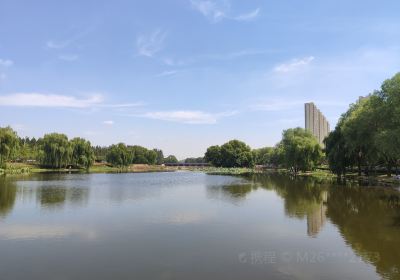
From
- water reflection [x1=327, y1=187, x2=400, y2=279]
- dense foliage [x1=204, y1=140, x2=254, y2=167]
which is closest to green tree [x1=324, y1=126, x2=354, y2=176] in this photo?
water reflection [x1=327, y1=187, x2=400, y2=279]

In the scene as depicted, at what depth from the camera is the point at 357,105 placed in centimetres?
6053

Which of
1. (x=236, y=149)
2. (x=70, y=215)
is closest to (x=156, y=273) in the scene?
(x=70, y=215)

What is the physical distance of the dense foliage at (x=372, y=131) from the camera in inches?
1524

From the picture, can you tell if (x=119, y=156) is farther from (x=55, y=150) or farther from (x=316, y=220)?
(x=316, y=220)

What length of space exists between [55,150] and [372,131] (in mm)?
70673

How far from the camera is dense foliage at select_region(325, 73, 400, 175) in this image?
3872cm

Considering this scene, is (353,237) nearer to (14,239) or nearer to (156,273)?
(156,273)

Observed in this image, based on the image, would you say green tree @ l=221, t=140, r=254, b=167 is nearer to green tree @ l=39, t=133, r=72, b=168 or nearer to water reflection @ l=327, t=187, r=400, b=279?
green tree @ l=39, t=133, r=72, b=168

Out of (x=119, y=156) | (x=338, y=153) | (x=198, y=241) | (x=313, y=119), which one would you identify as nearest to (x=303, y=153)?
(x=338, y=153)

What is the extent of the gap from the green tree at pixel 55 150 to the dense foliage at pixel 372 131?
61.1 meters

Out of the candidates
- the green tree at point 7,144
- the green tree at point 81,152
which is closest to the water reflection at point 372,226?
the green tree at point 7,144

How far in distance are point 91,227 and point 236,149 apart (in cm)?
14302

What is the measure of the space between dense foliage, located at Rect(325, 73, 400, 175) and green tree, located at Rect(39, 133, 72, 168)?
201ft

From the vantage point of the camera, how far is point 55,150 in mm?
88750
